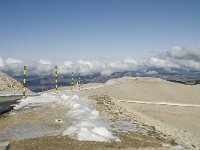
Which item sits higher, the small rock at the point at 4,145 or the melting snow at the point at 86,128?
the melting snow at the point at 86,128

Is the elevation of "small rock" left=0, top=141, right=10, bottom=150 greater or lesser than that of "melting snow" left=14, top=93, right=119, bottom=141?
lesser

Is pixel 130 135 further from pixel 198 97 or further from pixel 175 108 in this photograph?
pixel 198 97

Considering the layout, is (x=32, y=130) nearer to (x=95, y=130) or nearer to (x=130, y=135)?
(x=95, y=130)

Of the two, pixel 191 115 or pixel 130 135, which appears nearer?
pixel 130 135

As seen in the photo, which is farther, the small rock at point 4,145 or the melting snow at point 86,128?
the melting snow at point 86,128

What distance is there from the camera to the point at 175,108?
3338 centimetres

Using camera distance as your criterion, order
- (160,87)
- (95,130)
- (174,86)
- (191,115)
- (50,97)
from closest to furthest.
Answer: (95,130)
(50,97)
(191,115)
(160,87)
(174,86)

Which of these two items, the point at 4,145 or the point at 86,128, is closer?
the point at 4,145

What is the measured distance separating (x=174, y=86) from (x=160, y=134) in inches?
1580

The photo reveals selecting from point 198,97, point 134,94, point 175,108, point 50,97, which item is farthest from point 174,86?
point 50,97

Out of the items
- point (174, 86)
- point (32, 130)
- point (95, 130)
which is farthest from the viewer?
point (174, 86)

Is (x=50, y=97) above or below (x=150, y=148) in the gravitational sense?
above

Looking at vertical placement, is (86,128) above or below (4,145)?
above

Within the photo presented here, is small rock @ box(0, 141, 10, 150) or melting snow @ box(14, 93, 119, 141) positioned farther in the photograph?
melting snow @ box(14, 93, 119, 141)
